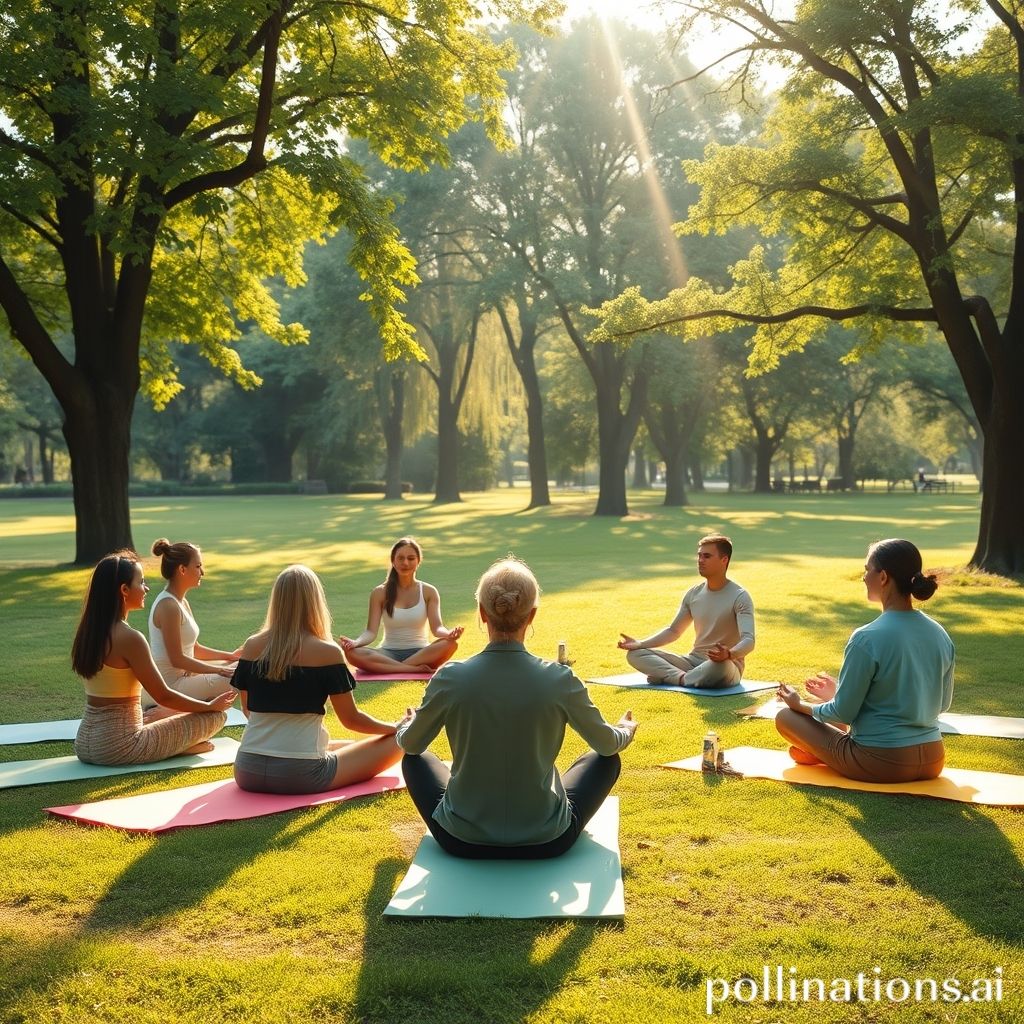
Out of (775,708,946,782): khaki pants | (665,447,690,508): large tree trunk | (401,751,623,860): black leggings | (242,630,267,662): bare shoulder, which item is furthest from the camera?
(665,447,690,508): large tree trunk

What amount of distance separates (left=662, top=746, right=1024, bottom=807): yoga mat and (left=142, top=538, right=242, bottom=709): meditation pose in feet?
11.2

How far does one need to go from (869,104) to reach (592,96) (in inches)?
849

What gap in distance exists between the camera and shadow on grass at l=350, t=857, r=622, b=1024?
3.70m

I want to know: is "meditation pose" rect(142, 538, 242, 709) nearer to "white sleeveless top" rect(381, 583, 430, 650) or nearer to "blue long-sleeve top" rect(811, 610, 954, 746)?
"white sleeveless top" rect(381, 583, 430, 650)

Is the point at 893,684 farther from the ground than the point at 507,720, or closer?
closer

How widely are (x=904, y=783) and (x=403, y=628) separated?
531cm

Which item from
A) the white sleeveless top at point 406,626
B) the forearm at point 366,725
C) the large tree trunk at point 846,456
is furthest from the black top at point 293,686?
the large tree trunk at point 846,456

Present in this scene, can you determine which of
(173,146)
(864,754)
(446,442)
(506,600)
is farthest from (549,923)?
(446,442)

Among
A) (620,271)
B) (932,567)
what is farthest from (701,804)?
(620,271)

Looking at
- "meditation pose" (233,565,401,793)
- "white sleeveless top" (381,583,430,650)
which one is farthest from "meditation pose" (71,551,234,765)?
"white sleeveless top" (381,583,430,650)

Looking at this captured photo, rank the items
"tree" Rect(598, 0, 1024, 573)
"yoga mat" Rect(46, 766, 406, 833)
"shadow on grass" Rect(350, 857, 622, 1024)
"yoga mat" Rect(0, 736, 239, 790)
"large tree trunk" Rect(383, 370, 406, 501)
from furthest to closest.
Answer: "large tree trunk" Rect(383, 370, 406, 501)
"tree" Rect(598, 0, 1024, 573)
"yoga mat" Rect(0, 736, 239, 790)
"yoga mat" Rect(46, 766, 406, 833)
"shadow on grass" Rect(350, 857, 622, 1024)

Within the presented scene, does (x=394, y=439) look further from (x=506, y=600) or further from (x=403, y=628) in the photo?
(x=506, y=600)

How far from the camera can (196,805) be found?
6.01 m

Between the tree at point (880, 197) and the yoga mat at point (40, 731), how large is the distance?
11836mm
